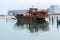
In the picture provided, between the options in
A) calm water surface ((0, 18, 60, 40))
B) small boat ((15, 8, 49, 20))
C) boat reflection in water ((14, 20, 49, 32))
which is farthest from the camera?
small boat ((15, 8, 49, 20))

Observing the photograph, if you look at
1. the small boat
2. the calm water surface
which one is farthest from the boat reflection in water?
the small boat

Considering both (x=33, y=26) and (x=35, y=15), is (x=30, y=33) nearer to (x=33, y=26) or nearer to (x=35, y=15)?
(x=33, y=26)

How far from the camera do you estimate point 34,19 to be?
4088cm

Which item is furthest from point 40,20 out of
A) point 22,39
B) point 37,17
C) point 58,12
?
point 58,12

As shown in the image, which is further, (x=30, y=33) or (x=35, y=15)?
(x=35, y=15)

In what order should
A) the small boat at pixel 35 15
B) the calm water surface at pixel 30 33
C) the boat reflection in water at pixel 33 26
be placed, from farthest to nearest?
1. the small boat at pixel 35 15
2. the boat reflection in water at pixel 33 26
3. the calm water surface at pixel 30 33

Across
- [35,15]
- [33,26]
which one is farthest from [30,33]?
[35,15]

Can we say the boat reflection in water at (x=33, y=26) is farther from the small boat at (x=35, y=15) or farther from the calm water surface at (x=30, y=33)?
the small boat at (x=35, y=15)

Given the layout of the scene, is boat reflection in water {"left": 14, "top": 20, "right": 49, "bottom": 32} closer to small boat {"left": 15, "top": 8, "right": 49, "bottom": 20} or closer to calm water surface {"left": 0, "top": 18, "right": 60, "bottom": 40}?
calm water surface {"left": 0, "top": 18, "right": 60, "bottom": 40}

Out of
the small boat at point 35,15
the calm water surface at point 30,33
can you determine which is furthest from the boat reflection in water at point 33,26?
the small boat at point 35,15

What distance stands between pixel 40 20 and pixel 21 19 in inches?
159

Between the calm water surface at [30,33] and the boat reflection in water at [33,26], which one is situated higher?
the calm water surface at [30,33]

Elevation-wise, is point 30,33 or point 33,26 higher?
point 30,33

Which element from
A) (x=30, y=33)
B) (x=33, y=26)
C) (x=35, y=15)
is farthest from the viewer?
(x=35, y=15)
